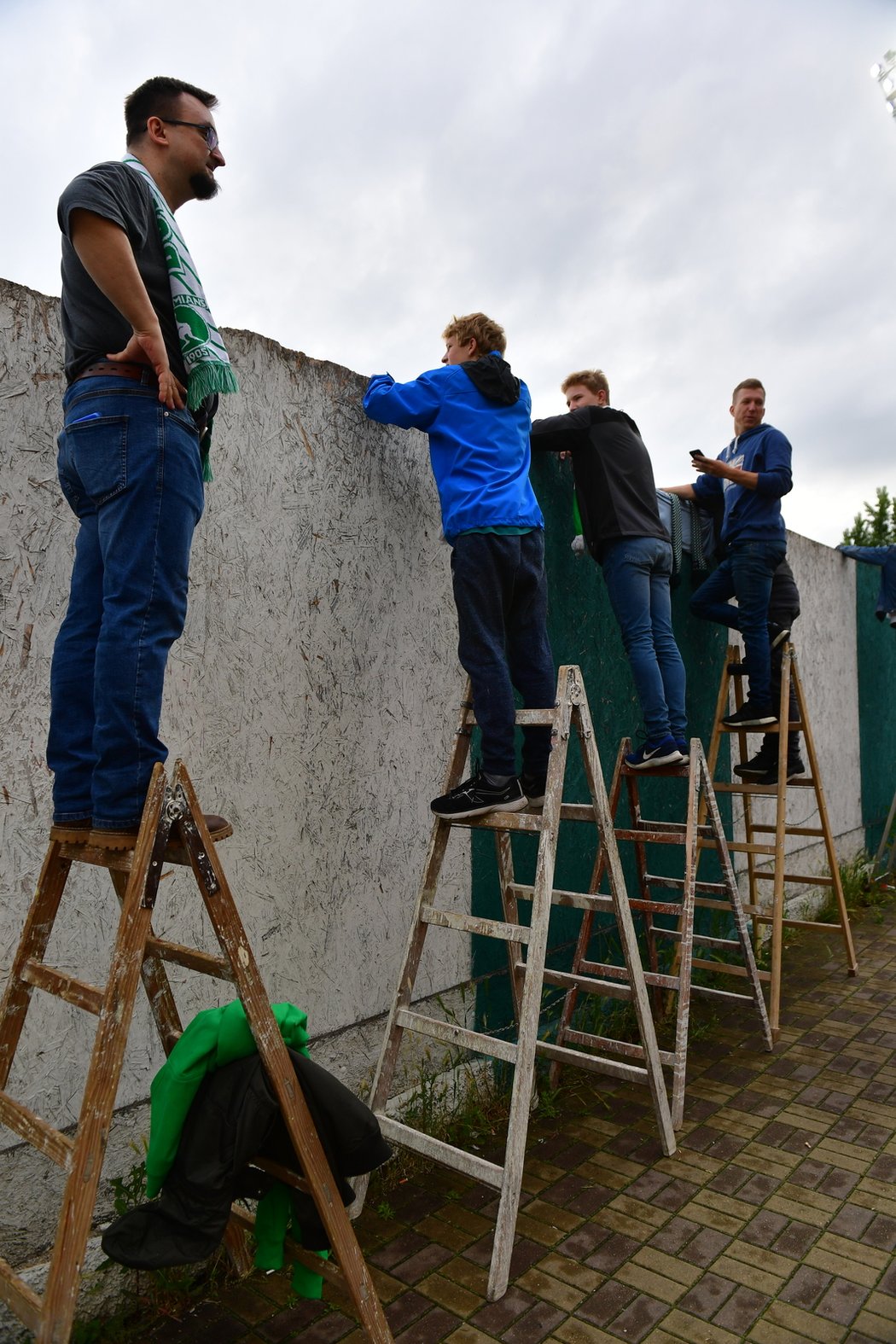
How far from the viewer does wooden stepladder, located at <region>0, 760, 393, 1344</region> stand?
62.6 inches

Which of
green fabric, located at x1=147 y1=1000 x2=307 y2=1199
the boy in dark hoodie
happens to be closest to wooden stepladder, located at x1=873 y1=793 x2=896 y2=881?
the boy in dark hoodie

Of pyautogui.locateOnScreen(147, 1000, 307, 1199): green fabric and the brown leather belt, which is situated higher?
the brown leather belt

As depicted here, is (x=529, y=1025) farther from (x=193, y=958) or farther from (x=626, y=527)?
(x=626, y=527)

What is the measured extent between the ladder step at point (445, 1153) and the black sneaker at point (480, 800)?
2.94 feet

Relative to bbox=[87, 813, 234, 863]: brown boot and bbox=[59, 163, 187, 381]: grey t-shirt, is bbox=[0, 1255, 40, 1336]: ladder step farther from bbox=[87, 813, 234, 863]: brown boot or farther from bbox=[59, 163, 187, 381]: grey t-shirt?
bbox=[59, 163, 187, 381]: grey t-shirt

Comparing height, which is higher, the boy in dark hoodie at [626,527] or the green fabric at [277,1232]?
the boy in dark hoodie at [626,527]

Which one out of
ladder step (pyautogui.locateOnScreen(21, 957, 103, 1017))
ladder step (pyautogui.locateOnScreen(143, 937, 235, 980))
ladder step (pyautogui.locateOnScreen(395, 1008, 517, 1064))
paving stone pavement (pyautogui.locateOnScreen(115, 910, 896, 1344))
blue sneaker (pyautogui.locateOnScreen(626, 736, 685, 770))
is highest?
blue sneaker (pyautogui.locateOnScreen(626, 736, 685, 770))

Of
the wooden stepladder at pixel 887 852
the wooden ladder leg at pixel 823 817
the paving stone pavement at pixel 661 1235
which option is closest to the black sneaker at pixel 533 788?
the paving stone pavement at pixel 661 1235

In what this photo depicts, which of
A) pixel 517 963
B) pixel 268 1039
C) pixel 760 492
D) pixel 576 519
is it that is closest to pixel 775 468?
pixel 760 492

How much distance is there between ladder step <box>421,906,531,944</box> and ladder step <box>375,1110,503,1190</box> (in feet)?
1.87

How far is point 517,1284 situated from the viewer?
93.6 inches

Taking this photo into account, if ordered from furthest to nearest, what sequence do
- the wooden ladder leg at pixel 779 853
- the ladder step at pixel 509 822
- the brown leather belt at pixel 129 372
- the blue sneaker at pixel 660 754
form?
the wooden ladder leg at pixel 779 853
the blue sneaker at pixel 660 754
the ladder step at pixel 509 822
the brown leather belt at pixel 129 372

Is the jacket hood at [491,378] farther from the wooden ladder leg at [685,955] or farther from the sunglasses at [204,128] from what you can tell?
the wooden ladder leg at [685,955]

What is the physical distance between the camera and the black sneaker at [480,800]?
274cm
